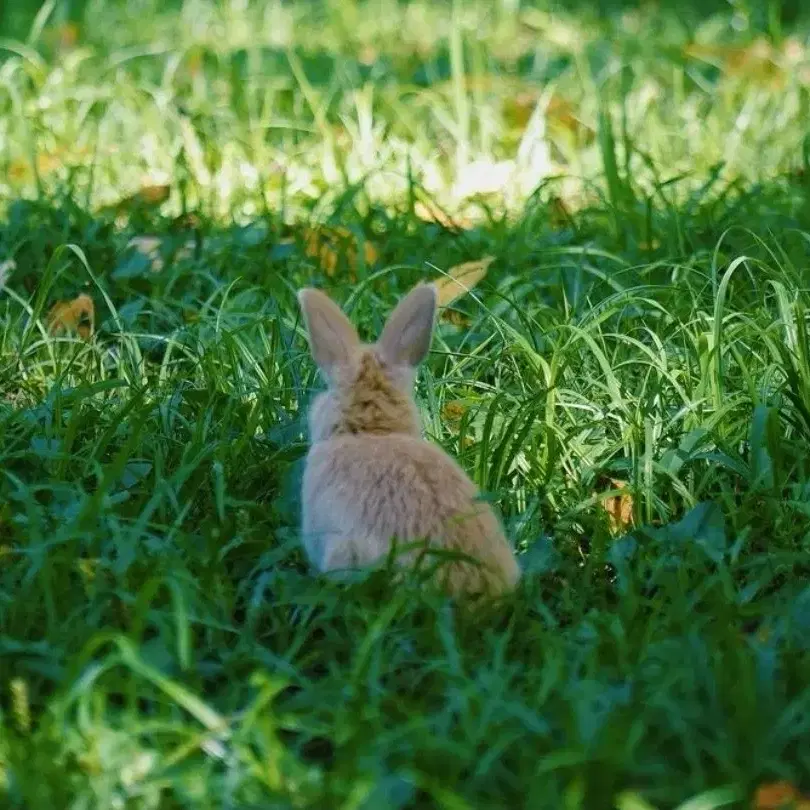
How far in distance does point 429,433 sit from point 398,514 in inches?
27.7

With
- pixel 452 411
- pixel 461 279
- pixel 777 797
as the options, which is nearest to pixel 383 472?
pixel 452 411

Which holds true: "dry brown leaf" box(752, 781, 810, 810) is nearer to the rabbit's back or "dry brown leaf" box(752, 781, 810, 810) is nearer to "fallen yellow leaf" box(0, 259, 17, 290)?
the rabbit's back

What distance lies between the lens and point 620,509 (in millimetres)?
3400

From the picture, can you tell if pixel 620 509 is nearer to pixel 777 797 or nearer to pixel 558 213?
pixel 777 797

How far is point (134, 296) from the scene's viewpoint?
14.7ft

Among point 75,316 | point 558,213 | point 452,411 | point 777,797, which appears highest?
point 558,213

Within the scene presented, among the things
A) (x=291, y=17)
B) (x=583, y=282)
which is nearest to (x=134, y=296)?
(x=583, y=282)

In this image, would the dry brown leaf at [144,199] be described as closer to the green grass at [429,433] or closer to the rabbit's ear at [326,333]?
the green grass at [429,433]

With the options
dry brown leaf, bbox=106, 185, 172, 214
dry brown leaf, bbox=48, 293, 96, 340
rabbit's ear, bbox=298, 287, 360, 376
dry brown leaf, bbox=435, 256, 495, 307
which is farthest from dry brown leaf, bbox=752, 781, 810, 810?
dry brown leaf, bbox=106, 185, 172, 214

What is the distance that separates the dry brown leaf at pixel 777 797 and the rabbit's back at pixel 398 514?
74 centimetres

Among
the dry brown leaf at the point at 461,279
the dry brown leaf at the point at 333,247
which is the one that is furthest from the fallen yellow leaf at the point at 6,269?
the dry brown leaf at the point at 461,279

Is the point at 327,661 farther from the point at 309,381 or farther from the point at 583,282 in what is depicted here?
the point at 583,282

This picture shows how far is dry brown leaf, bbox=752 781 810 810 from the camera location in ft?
7.47

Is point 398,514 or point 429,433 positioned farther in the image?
point 429,433
